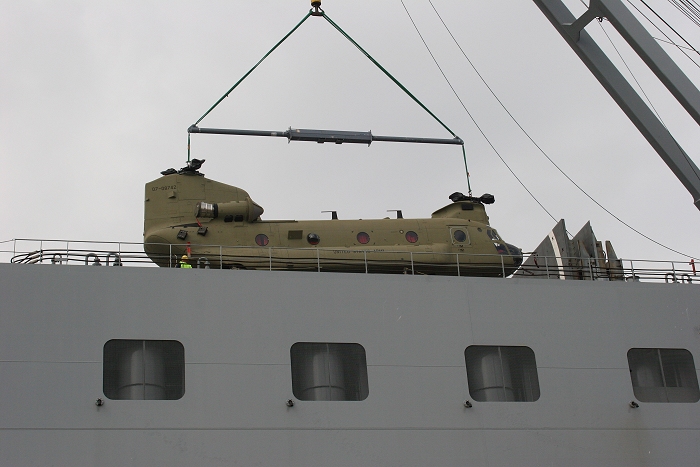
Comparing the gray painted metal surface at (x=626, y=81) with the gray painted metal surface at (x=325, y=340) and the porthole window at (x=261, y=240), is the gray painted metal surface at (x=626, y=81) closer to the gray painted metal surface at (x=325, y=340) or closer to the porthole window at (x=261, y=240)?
the gray painted metal surface at (x=325, y=340)

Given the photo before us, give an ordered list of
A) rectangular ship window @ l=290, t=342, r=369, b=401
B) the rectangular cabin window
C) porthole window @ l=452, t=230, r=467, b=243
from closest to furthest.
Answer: rectangular ship window @ l=290, t=342, r=369, b=401
the rectangular cabin window
porthole window @ l=452, t=230, r=467, b=243

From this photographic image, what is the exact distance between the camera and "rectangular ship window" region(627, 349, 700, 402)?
61.7 feet

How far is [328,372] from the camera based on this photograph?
1720 cm

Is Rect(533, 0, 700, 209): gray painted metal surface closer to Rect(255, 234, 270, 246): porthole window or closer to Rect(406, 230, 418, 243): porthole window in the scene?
Rect(406, 230, 418, 243): porthole window

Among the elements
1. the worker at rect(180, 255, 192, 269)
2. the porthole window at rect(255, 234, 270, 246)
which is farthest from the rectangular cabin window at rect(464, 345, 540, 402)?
the worker at rect(180, 255, 192, 269)

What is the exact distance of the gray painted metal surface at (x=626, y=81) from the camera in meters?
18.9

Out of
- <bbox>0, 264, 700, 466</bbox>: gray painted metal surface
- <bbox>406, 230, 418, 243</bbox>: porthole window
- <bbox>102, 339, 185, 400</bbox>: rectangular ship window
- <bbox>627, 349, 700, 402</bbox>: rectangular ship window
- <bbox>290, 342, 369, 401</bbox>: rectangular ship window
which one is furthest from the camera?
<bbox>406, 230, 418, 243</bbox>: porthole window

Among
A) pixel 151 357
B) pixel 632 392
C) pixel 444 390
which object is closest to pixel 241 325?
pixel 151 357

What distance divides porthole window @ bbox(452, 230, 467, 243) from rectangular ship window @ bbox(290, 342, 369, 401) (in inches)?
226

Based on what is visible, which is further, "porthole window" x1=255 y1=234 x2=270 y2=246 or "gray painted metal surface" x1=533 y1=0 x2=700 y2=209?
"porthole window" x1=255 y1=234 x2=270 y2=246

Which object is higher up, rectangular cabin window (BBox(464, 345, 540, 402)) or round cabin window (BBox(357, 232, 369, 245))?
round cabin window (BBox(357, 232, 369, 245))

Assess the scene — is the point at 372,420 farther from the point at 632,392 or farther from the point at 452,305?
the point at 632,392

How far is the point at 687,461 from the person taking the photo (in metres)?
18.0

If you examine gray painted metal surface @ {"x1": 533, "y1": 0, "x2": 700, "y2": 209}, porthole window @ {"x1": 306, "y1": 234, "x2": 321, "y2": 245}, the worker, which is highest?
gray painted metal surface @ {"x1": 533, "y1": 0, "x2": 700, "y2": 209}
